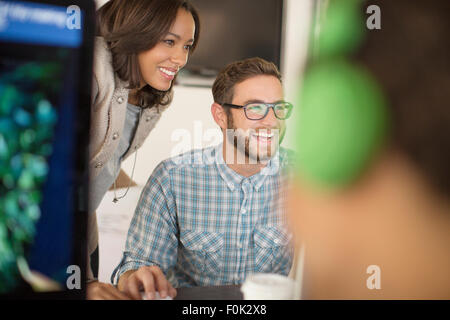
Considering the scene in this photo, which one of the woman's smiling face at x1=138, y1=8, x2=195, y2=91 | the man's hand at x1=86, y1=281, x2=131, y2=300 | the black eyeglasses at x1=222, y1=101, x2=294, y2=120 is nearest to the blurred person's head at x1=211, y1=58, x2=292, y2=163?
the black eyeglasses at x1=222, y1=101, x2=294, y2=120

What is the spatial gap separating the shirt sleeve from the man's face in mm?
217

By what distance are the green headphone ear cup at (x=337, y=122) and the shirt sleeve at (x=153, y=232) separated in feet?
1.24

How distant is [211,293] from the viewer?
0.94 meters

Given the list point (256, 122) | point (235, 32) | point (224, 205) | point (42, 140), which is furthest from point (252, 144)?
point (42, 140)

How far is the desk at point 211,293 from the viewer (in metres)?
0.93

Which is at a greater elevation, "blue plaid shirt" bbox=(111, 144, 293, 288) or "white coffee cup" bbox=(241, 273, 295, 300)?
"blue plaid shirt" bbox=(111, 144, 293, 288)

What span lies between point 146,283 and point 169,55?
1.91ft

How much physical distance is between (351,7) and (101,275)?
97cm

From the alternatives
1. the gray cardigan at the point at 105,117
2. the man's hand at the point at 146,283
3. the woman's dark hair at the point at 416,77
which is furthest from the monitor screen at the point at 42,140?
the woman's dark hair at the point at 416,77

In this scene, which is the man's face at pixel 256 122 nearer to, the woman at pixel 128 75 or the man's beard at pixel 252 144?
the man's beard at pixel 252 144

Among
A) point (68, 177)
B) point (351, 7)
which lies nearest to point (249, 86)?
point (351, 7)

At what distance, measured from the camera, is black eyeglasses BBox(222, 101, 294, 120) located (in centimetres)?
94

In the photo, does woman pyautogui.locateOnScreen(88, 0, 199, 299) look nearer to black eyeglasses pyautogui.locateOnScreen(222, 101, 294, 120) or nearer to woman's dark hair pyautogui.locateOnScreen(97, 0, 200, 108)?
woman's dark hair pyautogui.locateOnScreen(97, 0, 200, 108)

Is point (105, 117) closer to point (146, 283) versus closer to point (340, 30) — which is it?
point (146, 283)
